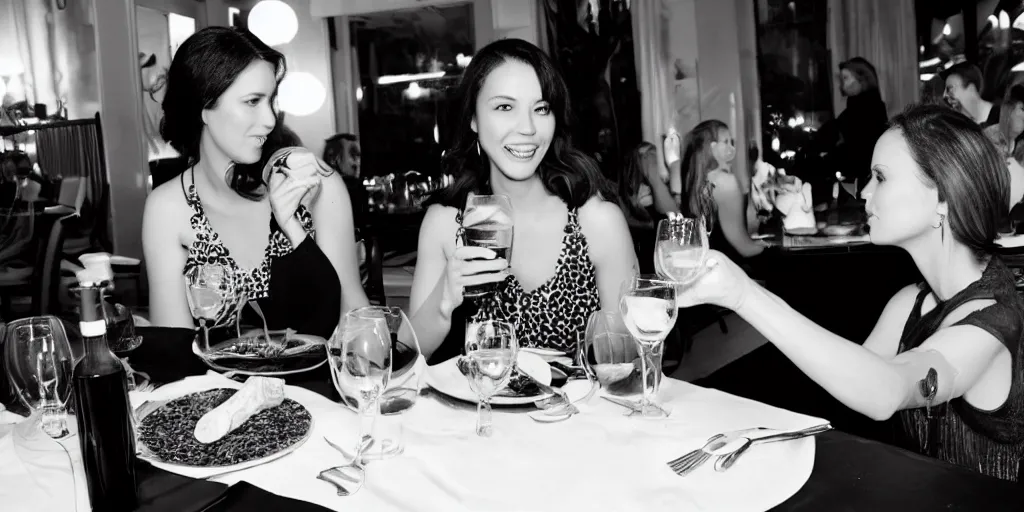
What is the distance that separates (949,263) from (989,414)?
0.91ft

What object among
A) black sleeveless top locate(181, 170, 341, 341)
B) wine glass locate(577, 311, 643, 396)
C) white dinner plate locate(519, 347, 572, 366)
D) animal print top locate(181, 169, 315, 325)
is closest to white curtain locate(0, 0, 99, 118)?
animal print top locate(181, 169, 315, 325)

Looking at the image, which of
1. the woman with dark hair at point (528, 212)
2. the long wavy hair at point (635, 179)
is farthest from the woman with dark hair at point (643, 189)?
the woman with dark hair at point (528, 212)

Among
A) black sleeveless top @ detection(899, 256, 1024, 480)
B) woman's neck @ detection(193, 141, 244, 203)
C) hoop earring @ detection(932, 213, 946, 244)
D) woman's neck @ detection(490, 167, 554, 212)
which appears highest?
woman's neck @ detection(193, 141, 244, 203)

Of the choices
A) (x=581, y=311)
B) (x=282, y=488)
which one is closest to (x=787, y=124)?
(x=581, y=311)

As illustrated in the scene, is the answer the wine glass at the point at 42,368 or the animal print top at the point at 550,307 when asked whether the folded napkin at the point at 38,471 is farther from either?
the animal print top at the point at 550,307

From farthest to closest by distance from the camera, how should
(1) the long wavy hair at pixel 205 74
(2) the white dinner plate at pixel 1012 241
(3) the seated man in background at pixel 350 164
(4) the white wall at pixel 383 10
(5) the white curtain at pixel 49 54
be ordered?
(3) the seated man in background at pixel 350 164 → (5) the white curtain at pixel 49 54 → (4) the white wall at pixel 383 10 → (2) the white dinner plate at pixel 1012 241 → (1) the long wavy hair at pixel 205 74

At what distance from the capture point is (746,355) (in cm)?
343

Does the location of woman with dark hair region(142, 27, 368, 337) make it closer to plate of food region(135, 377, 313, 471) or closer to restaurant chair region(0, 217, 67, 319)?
plate of food region(135, 377, 313, 471)

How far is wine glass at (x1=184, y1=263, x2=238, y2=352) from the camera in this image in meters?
1.69

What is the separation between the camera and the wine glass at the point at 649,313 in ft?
4.04

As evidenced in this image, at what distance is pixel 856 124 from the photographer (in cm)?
345

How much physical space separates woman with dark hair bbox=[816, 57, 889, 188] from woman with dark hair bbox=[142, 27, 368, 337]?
220cm

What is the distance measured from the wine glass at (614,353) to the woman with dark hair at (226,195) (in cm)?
119

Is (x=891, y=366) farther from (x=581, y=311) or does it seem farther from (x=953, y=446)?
(x=581, y=311)
